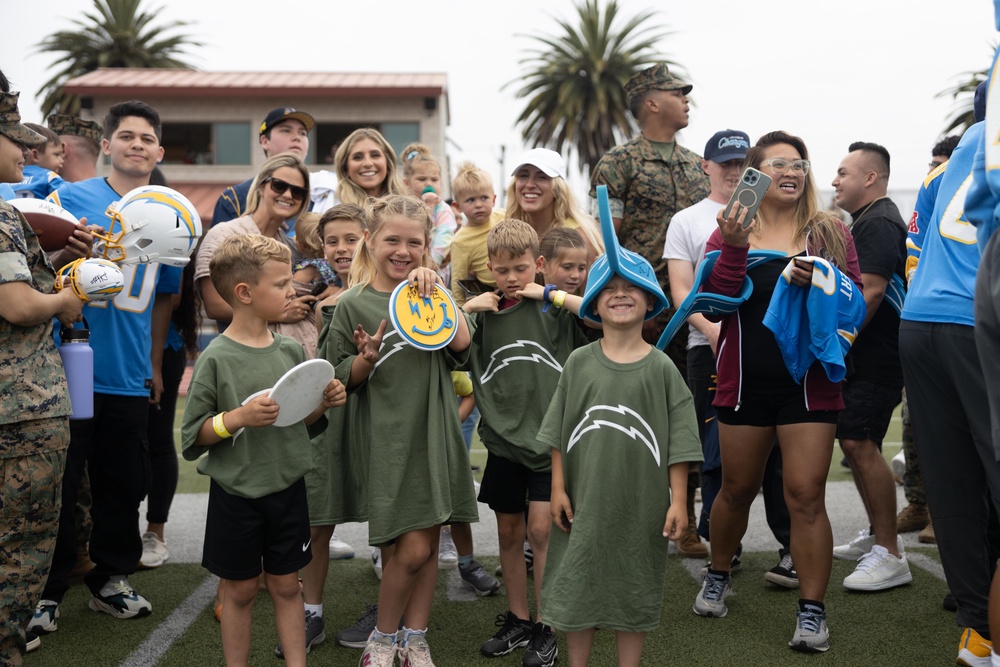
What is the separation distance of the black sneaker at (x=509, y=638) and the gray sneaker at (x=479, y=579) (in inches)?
29.4

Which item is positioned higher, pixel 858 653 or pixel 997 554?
pixel 997 554

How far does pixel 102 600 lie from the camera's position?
169 inches

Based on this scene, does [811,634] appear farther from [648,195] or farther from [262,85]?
[262,85]

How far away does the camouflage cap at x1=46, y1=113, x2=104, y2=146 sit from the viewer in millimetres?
5488

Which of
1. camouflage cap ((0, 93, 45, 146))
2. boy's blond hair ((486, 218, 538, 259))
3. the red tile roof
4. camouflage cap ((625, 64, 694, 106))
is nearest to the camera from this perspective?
camouflage cap ((0, 93, 45, 146))

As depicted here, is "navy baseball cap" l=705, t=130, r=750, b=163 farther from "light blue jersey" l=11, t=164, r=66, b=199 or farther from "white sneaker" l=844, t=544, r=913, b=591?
"light blue jersey" l=11, t=164, r=66, b=199

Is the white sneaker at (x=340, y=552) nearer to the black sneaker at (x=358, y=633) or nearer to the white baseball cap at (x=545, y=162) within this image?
the black sneaker at (x=358, y=633)

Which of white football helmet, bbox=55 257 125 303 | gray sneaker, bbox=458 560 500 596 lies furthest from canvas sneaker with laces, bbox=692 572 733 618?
white football helmet, bbox=55 257 125 303

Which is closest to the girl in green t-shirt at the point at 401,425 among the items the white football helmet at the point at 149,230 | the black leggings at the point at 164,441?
the white football helmet at the point at 149,230

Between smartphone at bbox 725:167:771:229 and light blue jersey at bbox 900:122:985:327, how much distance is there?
630 millimetres

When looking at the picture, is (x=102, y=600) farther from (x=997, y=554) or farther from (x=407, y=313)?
(x=997, y=554)

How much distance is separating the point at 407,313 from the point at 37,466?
1.46 m

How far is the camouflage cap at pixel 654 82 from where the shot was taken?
5.38 meters

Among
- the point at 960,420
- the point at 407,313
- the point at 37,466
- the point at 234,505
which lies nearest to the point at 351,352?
the point at 407,313
